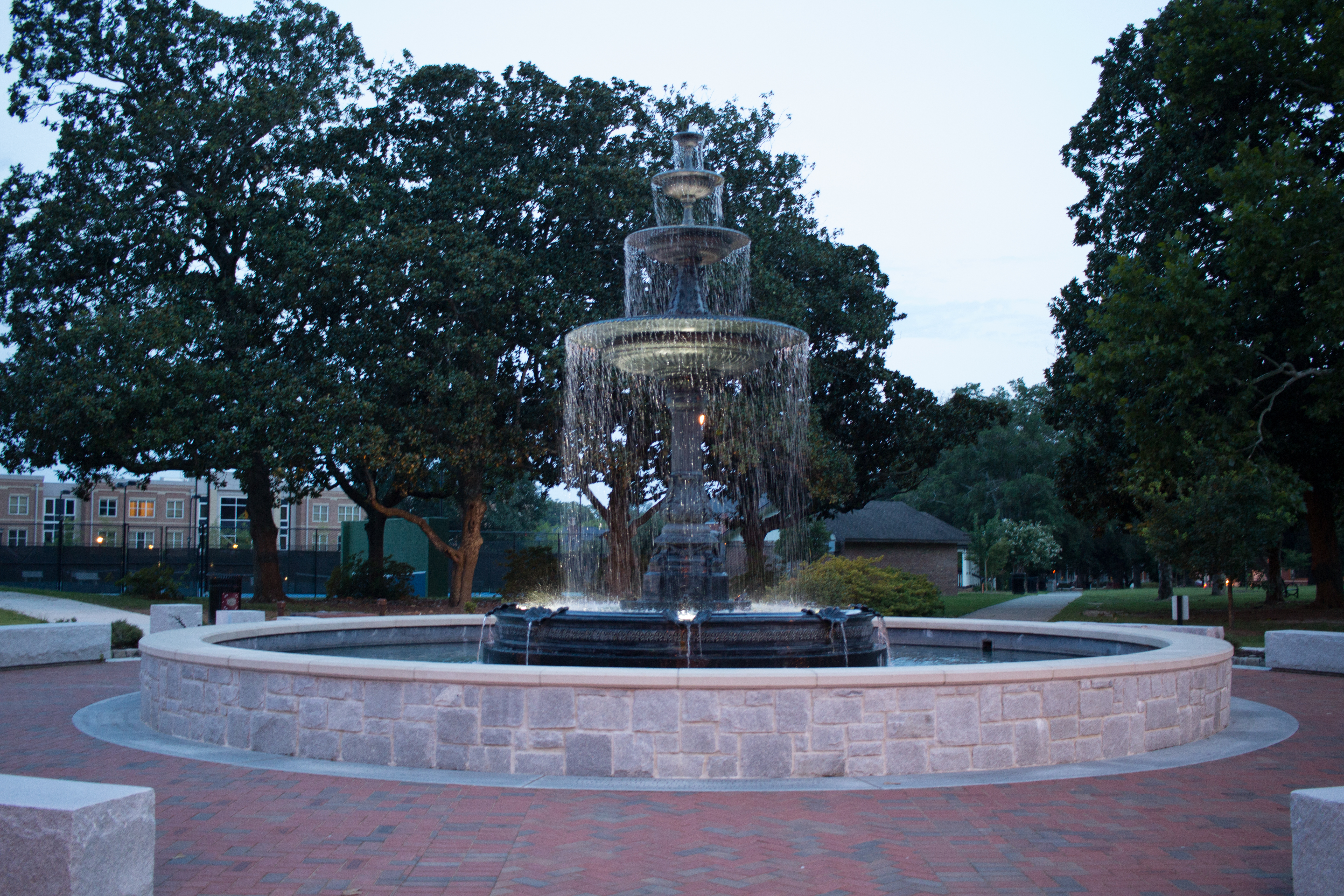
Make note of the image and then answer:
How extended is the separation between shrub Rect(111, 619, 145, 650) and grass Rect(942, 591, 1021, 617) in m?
17.5

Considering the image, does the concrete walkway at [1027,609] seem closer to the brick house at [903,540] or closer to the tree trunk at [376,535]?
the brick house at [903,540]

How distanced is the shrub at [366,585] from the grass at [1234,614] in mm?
18869

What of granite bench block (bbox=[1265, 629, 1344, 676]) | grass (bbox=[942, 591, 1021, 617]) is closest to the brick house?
grass (bbox=[942, 591, 1021, 617])

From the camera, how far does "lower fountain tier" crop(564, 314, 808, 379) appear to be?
42.8 ft

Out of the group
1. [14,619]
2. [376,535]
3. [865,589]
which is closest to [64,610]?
[14,619]

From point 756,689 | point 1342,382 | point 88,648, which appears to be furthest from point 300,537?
point 756,689

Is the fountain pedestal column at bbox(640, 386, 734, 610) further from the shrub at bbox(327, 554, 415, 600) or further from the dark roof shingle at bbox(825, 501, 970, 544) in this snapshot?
the dark roof shingle at bbox(825, 501, 970, 544)

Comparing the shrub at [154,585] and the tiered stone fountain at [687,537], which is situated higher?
the tiered stone fountain at [687,537]

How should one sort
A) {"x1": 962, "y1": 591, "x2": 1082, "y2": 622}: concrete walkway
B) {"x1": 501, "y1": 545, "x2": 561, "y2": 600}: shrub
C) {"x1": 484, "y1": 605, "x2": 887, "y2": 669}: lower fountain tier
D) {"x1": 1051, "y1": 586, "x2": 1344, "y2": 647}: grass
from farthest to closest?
{"x1": 962, "y1": 591, "x2": 1082, "y2": 622}: concrete walkway, {"x1": 501, "y1": 545, "x2": 561, "y2": 600}: shrub, {"x1": 1051, "y1": 586, "x2": 1344, "y2": 647}: grass, {"x1": 484, "y1": 605, "x2": 887, "y2": 669}: lower fountain tier

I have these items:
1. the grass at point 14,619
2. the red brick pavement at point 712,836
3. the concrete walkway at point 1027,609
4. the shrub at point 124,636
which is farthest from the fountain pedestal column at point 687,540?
the grass at point 14,619

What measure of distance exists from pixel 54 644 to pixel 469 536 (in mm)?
15252

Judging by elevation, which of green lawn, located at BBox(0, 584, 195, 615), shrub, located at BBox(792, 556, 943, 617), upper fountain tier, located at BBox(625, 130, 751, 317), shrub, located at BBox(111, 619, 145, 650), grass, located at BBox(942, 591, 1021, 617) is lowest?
grass, located at BBox(942, 591, 1021, 617)

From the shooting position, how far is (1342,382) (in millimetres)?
20094

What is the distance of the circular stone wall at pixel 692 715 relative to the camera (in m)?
7.66
